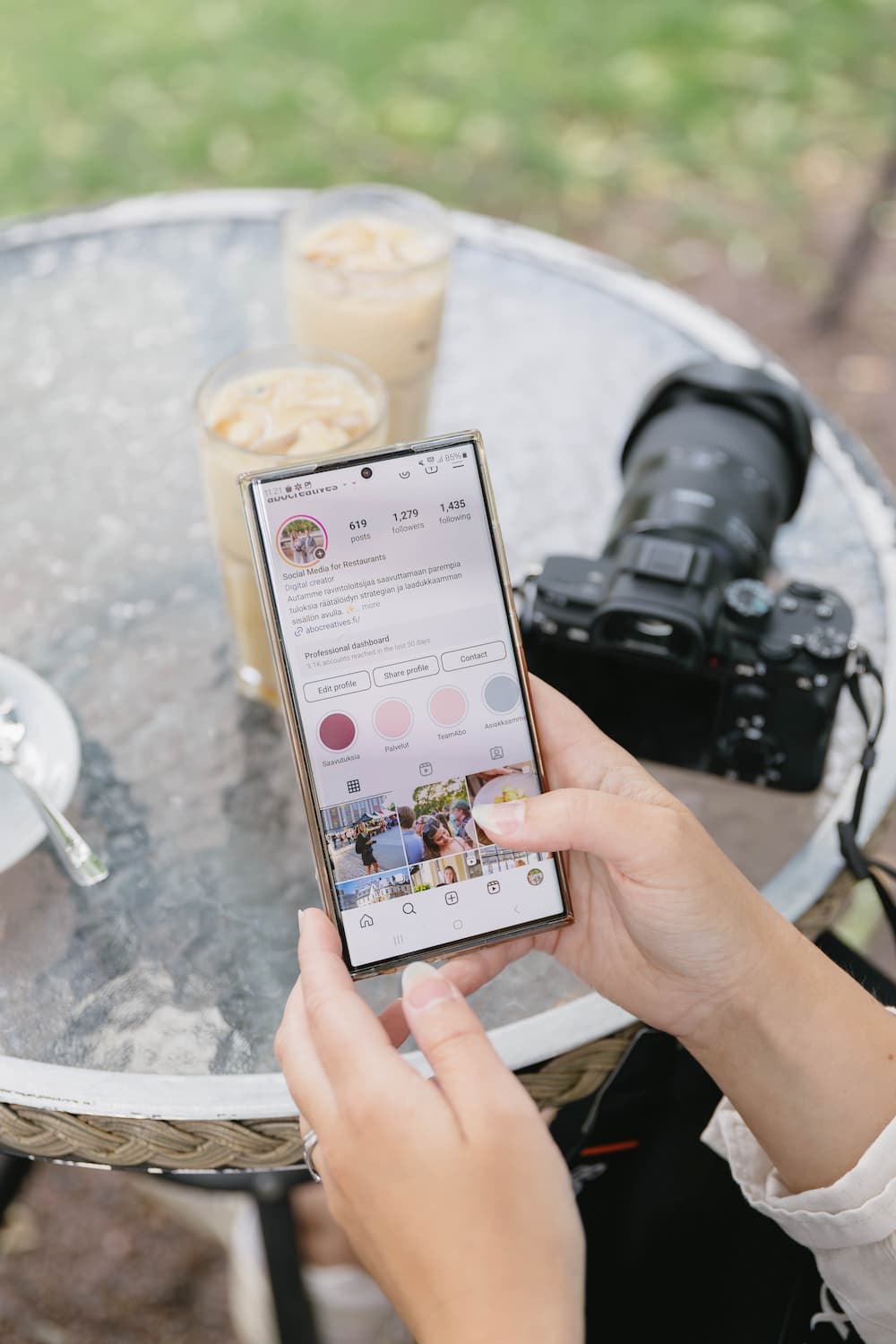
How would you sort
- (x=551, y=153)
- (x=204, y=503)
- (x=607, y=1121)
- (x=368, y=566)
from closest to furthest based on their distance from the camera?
(x=368, y=566), (x=607, y=1121), (x=204, y=503), (x=551, y=153)

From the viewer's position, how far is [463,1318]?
488 millimetres

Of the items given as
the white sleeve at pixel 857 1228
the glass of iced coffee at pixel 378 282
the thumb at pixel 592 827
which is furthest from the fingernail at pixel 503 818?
the glass of iced coffee at pixel 378 282

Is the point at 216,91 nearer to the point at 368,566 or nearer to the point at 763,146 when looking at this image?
the point at 763,146

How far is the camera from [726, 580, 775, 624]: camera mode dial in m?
0.83

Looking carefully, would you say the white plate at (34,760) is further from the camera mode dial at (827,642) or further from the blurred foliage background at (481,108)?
the blurred foliage background at (481,108)

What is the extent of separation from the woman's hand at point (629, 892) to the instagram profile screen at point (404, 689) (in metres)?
0.03

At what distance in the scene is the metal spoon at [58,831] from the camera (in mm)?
750

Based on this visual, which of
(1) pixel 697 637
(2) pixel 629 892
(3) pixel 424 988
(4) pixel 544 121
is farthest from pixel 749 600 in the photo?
(4) pixel 544 121

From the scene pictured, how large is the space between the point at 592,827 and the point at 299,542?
0.71 ft

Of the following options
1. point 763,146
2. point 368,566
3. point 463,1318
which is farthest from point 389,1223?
point 763,146

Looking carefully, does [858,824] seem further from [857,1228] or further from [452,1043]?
[452,1043]

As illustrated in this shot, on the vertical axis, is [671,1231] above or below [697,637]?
below

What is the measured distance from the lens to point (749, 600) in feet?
2.74

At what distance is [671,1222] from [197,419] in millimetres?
600
